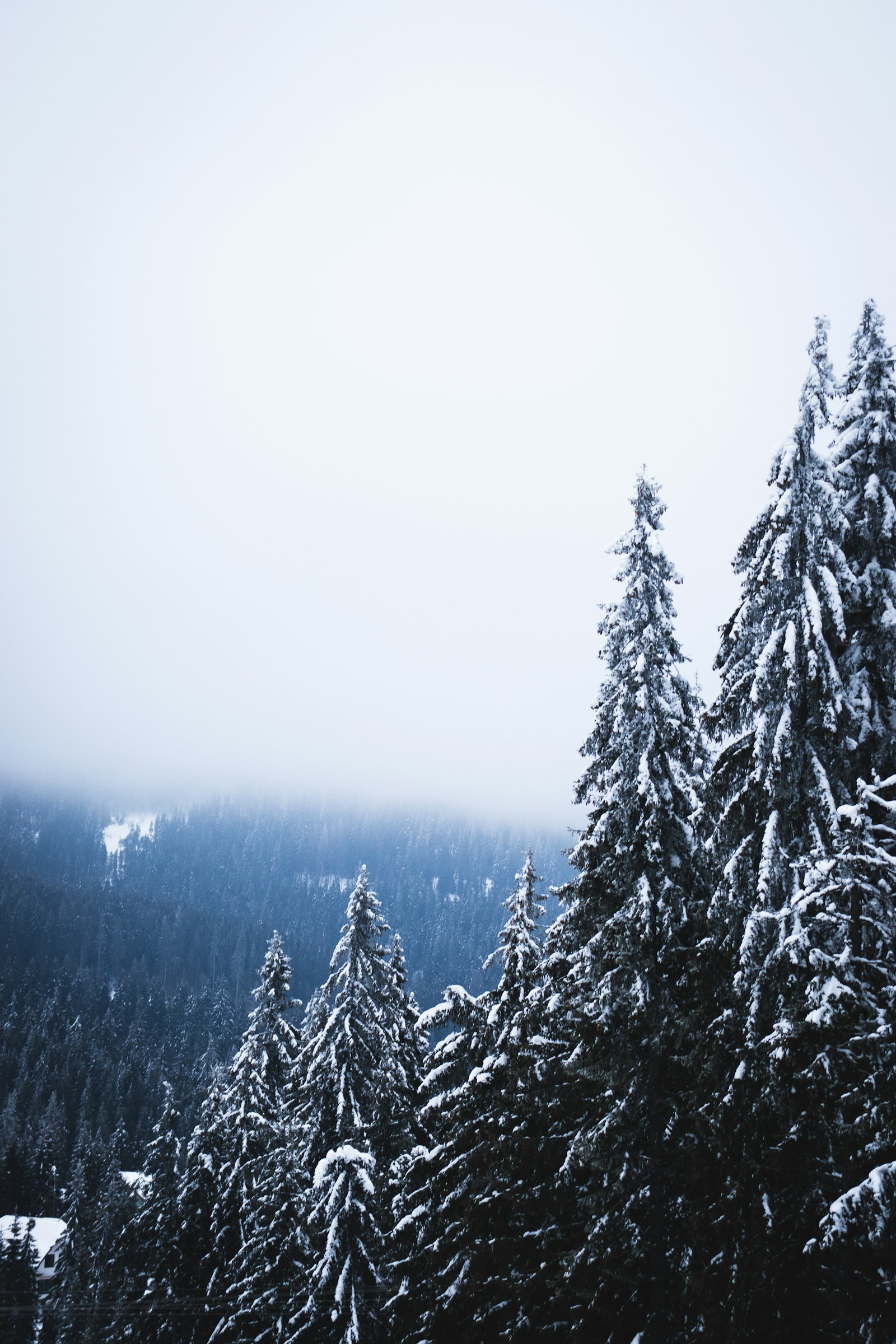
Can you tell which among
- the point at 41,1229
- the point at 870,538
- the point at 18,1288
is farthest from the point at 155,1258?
the point at 41,1229

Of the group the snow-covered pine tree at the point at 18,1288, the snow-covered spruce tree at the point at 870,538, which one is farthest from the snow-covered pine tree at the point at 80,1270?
the snow-covered spruce tree at the point at 870,538

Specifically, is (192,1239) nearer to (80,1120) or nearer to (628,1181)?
(628,1181)

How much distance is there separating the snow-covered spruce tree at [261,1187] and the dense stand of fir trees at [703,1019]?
2.42m

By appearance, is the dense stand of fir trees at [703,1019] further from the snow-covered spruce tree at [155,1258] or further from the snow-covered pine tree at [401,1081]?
the snow-covered spruce tree at [155,1258]

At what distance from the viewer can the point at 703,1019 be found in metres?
11.1

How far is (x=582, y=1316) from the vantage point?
1156 centimetres

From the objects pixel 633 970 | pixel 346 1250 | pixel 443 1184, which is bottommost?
pixel 346 1250

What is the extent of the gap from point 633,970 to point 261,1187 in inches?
653

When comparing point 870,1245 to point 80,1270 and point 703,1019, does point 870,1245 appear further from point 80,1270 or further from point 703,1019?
point 80,1270

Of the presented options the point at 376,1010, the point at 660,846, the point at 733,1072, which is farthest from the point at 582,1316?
the point at 376,1010

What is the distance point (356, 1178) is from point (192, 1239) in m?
15.0

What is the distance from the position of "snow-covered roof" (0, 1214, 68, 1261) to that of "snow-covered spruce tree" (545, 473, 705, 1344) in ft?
202

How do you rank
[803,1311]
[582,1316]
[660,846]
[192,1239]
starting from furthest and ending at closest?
[192,1239] → [660,846] → [582,1316] → [803,1311]

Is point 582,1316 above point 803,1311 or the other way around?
the other way around
